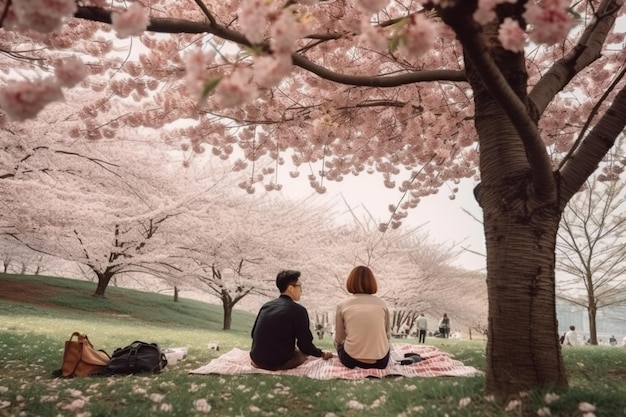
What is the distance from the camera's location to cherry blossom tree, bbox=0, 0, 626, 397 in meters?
1.97


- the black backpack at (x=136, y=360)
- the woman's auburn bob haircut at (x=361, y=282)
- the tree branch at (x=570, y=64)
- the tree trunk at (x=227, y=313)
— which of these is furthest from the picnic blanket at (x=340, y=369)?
the tree trunk at (x=227, y=313)

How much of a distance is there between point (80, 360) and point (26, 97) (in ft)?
13.1

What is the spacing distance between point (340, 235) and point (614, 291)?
15.7m

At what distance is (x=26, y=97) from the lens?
2.01 meters

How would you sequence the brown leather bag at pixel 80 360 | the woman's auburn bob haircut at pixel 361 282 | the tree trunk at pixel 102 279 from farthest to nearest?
1. the tree trunk at pixel 102 279
2. the woman's auburn bob haircut at pixel 361 282
3. the brown leather bag at pixel 80 360

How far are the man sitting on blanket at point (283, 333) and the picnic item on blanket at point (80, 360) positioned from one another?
6.23 ft

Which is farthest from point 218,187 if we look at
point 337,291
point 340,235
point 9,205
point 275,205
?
point 340,235

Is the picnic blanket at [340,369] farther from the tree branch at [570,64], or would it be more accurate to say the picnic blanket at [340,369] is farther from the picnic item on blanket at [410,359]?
the tree branch at [570,64]

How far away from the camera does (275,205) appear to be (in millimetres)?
20234

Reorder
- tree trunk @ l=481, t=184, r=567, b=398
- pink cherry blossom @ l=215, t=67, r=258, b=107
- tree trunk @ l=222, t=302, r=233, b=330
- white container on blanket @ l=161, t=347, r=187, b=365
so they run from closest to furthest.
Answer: pink cherry blossom @ l=215, t=67, r=258, b=107
tree trunk @ l=481, t=184, r=567, b=398
white container on blanket @ l=161, t=347, r=187, b=365
tree trunk @ l=222, t=302, r=233, b=330

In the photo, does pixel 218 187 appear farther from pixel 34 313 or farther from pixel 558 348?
pixel 558 348

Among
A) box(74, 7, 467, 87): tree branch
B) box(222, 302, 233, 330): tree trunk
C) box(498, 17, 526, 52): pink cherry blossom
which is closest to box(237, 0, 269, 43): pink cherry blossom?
box(74, 7, 467, 87): tree branch

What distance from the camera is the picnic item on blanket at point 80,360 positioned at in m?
4.90

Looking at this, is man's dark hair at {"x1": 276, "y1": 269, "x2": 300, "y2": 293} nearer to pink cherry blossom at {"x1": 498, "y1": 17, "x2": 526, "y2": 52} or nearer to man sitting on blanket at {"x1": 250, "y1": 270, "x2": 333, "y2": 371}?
man sitting on blanket at {"x1": 250, "y1": 270, "x2": 333, "y2": 371}
